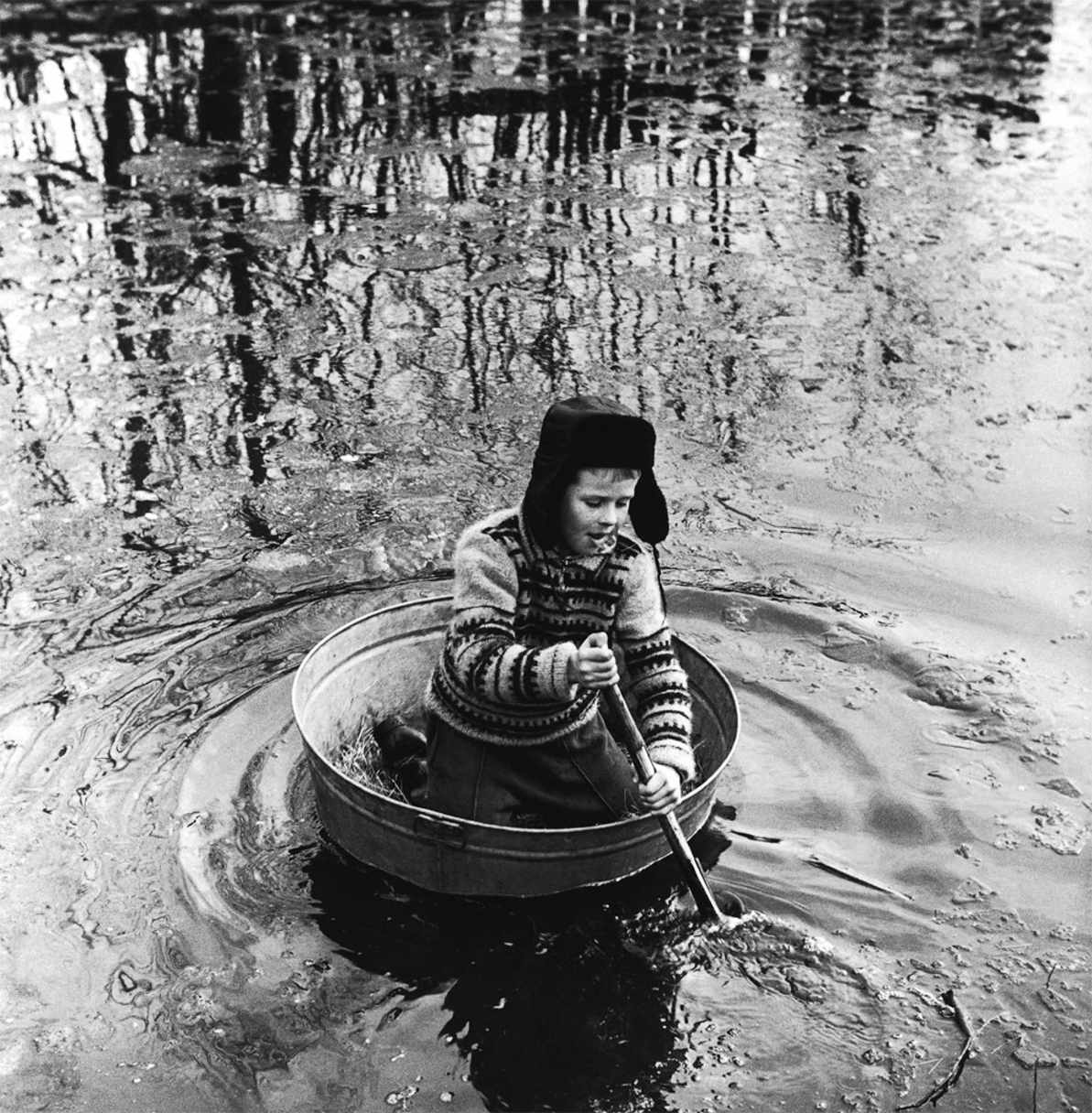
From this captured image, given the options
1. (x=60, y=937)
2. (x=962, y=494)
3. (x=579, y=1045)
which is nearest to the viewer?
(x=579, y=1045)

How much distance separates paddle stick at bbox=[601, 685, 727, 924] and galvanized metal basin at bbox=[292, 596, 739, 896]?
59 mm

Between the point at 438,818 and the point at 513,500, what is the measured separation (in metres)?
1.97

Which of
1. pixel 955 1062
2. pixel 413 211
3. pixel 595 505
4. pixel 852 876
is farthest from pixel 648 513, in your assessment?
pixel 413 211

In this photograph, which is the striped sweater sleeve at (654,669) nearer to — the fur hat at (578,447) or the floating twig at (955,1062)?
the fur hat at (578,447)

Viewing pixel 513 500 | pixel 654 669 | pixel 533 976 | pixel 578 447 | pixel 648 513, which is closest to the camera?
pixel 578 447

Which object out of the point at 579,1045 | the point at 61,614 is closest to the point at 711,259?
the point at 61,614

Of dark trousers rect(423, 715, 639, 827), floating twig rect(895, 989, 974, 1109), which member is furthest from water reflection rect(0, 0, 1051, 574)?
floating twig rect(895, 989, 974, 1109)

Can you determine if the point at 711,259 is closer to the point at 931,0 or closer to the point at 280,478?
the point at 280,478

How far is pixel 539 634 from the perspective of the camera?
10.6ft

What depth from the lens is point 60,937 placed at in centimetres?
313

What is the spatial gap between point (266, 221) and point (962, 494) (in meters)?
3.75

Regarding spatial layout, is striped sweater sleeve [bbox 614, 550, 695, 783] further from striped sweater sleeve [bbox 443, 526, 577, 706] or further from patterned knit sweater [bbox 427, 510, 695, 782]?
striped sweater sleeve [bbox 443, 526, 577, 706]

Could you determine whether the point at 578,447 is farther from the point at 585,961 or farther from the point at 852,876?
the point at 852,876

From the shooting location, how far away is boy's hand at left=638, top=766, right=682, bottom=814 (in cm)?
299
